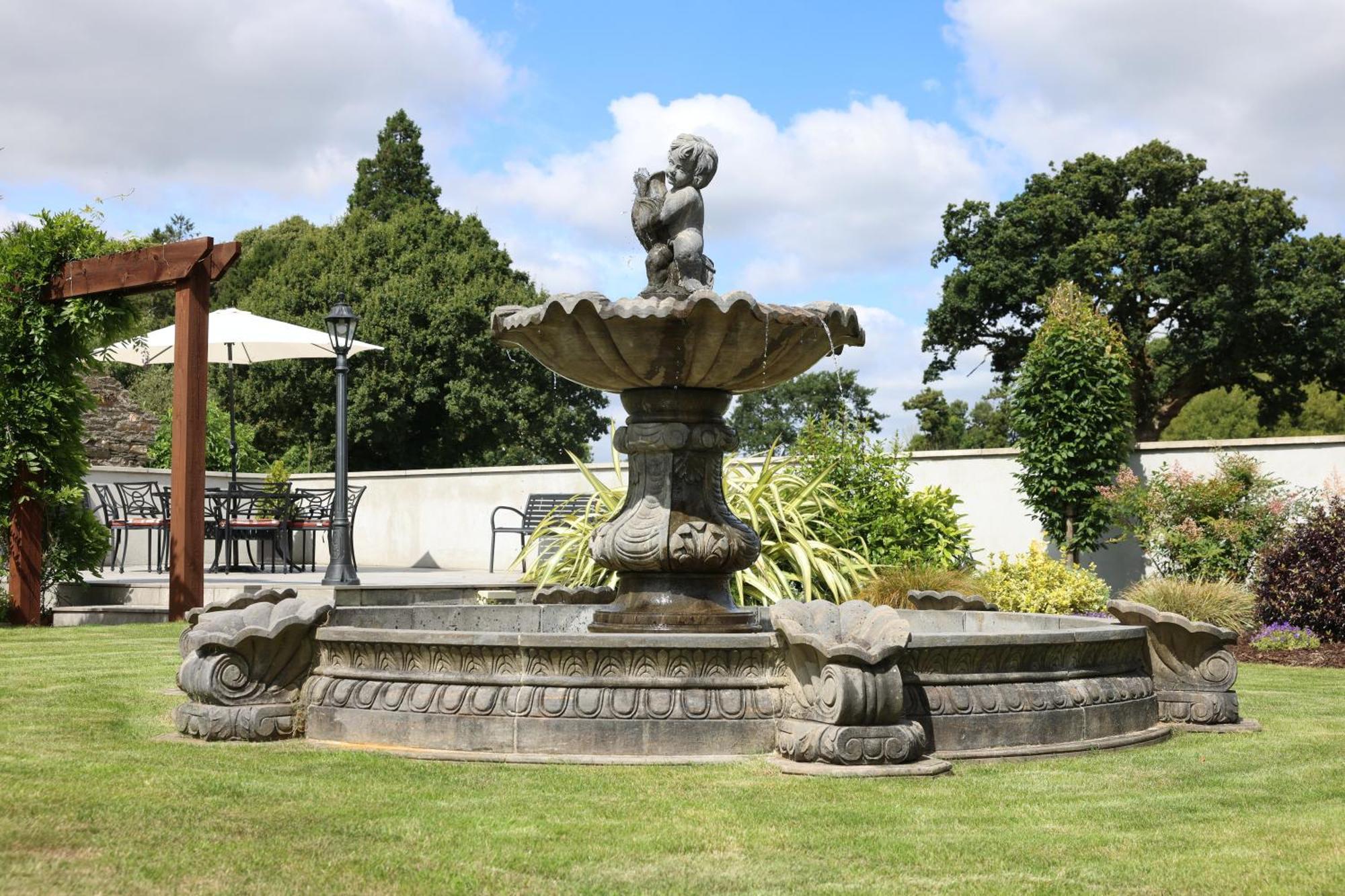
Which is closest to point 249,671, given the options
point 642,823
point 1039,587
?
point 642,823

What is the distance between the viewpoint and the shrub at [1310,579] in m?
11.1

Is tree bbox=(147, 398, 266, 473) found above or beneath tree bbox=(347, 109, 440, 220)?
beneath

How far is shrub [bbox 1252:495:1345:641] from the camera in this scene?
436 inches

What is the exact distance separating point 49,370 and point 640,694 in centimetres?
843

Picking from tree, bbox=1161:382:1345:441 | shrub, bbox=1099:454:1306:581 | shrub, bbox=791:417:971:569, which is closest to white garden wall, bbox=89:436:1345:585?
shrub, bbox=1099:454:1306:581

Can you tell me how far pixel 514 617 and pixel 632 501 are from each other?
1.64 metres

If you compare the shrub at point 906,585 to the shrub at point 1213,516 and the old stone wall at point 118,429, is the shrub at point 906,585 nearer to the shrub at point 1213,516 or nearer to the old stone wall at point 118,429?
the shrub at point 1213,516

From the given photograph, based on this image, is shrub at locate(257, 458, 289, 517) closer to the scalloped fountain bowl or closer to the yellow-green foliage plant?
the yellow-green foliage plant

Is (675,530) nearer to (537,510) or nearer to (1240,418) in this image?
(537,510)

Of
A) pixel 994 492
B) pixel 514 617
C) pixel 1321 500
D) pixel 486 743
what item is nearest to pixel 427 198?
pixel 994 492

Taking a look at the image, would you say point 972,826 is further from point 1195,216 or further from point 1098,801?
point 1195,216

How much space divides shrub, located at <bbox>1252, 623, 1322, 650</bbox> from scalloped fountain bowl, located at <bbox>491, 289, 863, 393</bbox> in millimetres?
5977

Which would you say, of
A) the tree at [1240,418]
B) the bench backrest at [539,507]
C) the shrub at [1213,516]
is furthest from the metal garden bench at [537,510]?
the tree at [1240,418]

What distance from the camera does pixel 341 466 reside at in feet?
42.5
